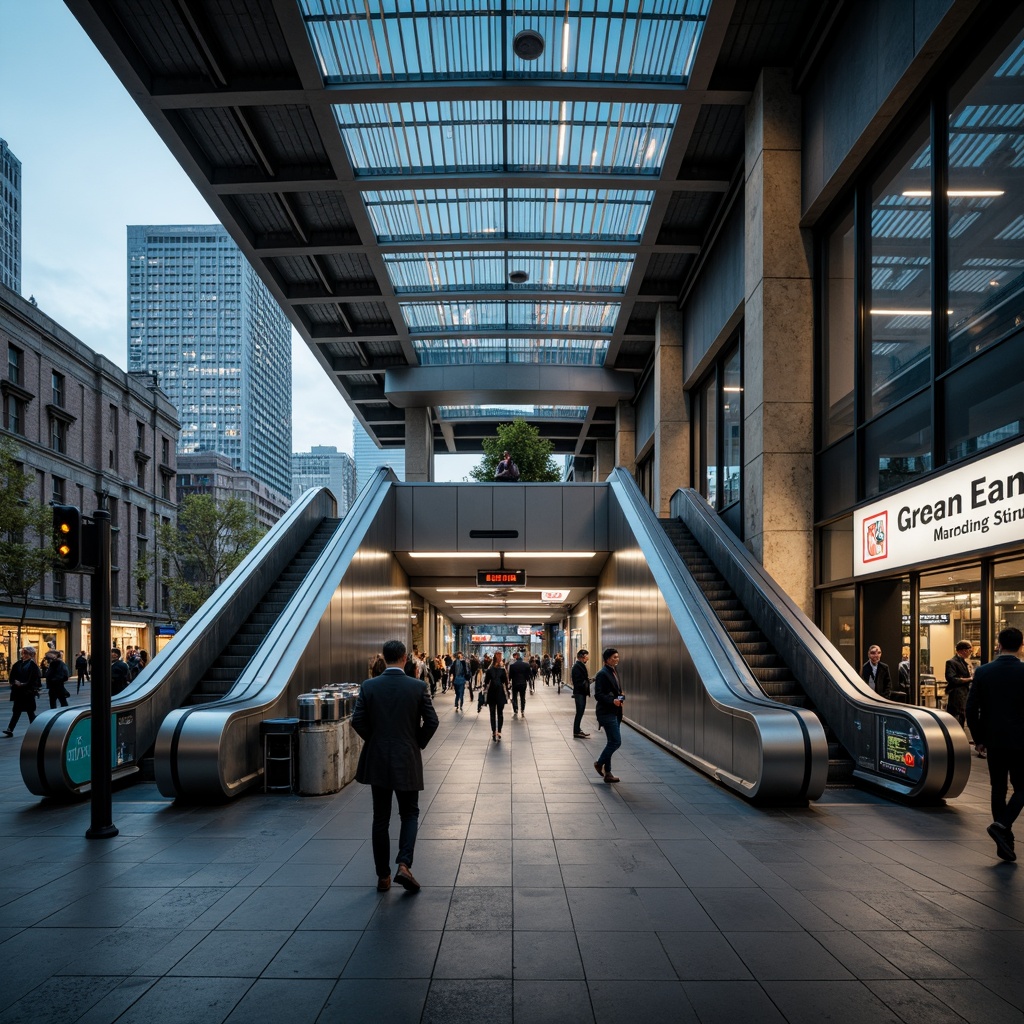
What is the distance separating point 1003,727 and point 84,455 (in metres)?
48.1

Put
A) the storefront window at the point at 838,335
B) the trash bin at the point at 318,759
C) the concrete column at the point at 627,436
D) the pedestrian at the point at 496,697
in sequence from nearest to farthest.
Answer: the trash bin at the point at 318,759 → the storefront window at the point at 838,335 → the pedestrian at the point at 496,697 → the concrete column at the point at 627,436

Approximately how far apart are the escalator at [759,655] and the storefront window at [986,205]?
4.42 m

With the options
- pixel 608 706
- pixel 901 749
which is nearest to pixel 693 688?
pixel 608 706

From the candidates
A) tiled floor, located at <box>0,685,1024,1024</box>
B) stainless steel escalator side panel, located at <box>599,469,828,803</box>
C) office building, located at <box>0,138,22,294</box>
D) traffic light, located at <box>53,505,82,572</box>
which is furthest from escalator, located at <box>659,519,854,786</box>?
office building, located at <box>0,138,22,294</box>

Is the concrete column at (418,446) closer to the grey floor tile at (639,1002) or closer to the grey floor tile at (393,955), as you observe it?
the grey floor tile at (393,955)

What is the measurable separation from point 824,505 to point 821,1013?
10507 mm

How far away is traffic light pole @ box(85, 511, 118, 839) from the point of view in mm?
7211

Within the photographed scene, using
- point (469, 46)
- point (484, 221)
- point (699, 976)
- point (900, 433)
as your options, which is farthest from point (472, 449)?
point (699, 976)

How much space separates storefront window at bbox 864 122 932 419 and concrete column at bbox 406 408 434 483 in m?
20.2

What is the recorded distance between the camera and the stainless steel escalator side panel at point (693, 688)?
809cm

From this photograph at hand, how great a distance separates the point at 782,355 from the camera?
Result: 13.8 m

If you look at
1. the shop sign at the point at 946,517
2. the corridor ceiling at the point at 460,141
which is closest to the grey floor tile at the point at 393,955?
the shop sign at the point at 946,517

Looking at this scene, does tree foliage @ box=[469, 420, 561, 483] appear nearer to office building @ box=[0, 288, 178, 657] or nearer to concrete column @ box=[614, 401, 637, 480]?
concrete column @ box=[614, 401, 637, 480]

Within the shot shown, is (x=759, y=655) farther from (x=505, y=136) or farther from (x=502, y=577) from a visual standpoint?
(x=502, y=577)
